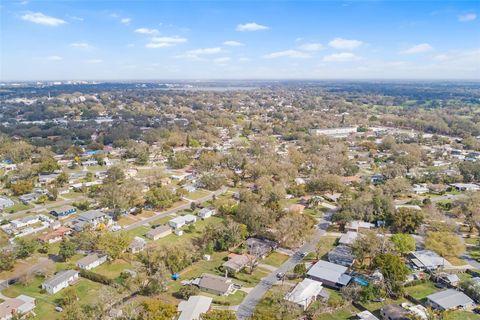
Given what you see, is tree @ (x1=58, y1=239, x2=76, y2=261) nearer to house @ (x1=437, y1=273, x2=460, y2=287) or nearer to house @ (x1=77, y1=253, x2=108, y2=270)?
house @ (x1=77, y1=253, x2=108, y2=270)

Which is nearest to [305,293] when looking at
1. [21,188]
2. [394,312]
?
[394,312]

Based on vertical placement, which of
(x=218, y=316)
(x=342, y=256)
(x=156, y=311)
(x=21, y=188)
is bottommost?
(x=342, y=256)

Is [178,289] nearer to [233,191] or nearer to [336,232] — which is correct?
[336,232]

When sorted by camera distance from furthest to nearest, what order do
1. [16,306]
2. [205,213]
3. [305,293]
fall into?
[205,213], [305,293], [16,306]

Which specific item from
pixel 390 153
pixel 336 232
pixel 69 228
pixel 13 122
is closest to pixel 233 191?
pixel 336 232

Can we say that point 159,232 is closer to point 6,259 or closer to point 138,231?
point 138,231

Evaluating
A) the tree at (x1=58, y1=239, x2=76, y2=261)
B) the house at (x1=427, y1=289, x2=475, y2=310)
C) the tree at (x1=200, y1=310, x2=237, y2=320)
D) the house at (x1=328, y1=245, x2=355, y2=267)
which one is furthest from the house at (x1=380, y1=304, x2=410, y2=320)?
the tree at (x1=58, y1=239, x2=76, y2=261)
